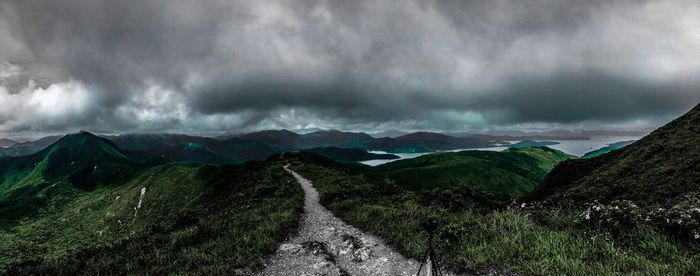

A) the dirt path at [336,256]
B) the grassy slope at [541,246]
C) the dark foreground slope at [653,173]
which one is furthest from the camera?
the dark foreground slope at [653,173]

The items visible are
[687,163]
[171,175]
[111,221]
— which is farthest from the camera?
[171,175]

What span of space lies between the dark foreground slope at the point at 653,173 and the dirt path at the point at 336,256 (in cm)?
2631

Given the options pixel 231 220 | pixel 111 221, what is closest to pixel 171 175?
pixel 111 221

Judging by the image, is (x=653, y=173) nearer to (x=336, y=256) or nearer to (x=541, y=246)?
(x=541, y=246)

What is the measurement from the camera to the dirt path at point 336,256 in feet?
35.6

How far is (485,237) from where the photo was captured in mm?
11172

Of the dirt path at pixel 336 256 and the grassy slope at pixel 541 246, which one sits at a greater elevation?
the grassy slope at pixel 541 246

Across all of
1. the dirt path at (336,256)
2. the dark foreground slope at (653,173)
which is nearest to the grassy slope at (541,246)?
the dirt path at (336,256)

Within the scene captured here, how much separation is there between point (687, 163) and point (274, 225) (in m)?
45.6

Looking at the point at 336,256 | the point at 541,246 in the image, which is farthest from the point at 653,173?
the point at 336,256

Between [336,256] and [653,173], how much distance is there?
44.4m

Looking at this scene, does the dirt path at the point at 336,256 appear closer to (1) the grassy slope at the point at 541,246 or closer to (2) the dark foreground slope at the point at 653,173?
(1) the grassy slope at the point at 541,246

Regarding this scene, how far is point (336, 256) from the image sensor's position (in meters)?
12.3

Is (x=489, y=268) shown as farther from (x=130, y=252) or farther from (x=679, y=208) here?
(x=130, y=252)
